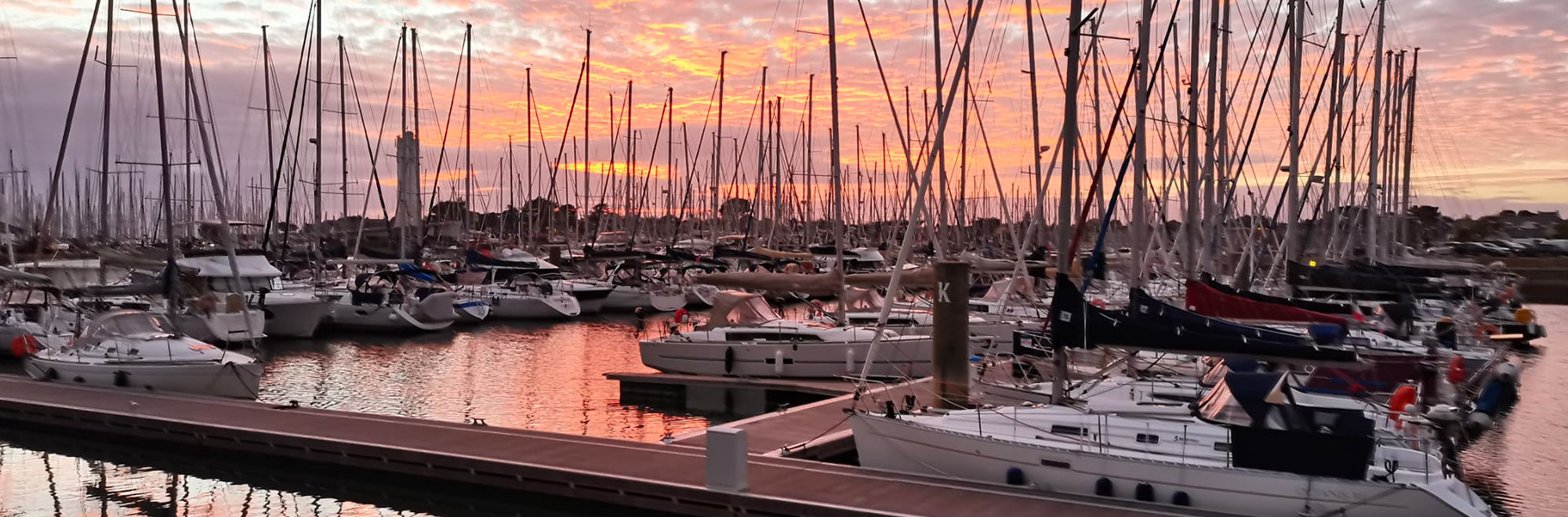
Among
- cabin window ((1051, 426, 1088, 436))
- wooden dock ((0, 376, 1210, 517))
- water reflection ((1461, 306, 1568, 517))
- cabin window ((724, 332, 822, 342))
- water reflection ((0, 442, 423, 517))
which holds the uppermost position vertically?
cabin window ((1051, 426, 1088, 436))

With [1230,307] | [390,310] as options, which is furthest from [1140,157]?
[390,310]

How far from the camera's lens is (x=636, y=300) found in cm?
5216

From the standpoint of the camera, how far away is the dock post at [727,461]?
44.8 feet

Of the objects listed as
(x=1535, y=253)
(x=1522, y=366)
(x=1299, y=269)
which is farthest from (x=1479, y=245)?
(x=1299, y=269)

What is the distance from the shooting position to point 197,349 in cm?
2345

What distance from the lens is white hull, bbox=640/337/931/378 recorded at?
25.9 m

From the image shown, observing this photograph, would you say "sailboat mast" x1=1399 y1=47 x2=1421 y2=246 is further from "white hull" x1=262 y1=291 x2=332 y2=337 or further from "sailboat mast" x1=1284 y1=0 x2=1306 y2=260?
"white hull" x1=262 y1=291 x2=332 y2=337

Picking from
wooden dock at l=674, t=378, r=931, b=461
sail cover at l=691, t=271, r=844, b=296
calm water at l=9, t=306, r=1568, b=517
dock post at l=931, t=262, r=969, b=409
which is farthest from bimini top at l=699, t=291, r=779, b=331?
dock post at l=931, t=262, r=969, b=409

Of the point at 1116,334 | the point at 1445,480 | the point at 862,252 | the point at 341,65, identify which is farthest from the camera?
the point at 862,252

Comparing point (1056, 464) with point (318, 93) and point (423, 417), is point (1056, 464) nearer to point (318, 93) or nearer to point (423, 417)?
point (423, 417)

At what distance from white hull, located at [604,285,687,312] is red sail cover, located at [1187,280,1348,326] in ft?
109

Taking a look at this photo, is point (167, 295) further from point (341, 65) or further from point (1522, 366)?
point (1522, 366)

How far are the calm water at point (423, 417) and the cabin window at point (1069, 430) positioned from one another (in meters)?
6.37

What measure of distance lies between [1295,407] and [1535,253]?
84.6 meters
